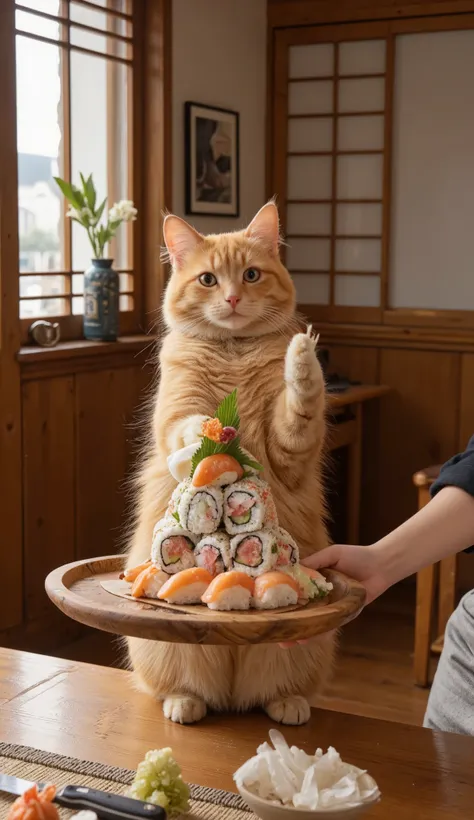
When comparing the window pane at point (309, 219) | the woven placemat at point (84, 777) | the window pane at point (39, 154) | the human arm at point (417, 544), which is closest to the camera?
the woven placemat at point (84, 777)

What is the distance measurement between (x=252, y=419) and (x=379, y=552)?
0.90 feet

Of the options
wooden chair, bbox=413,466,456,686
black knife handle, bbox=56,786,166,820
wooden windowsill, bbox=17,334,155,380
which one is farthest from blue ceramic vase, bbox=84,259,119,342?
black knife handle, bbox=56,786,166,820

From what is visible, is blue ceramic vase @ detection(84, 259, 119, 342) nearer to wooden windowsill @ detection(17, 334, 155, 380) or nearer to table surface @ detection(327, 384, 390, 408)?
wooden windowsill @ detection(17, 334, 155, 380)

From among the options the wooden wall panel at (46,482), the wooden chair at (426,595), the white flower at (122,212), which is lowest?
the wooden chair at (426,595)

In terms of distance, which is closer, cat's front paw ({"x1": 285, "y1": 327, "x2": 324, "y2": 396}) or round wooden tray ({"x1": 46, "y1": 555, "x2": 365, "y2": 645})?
round wooden tray ({"x1": 46, "y1": 555, "x2": 365, "y2": 645})

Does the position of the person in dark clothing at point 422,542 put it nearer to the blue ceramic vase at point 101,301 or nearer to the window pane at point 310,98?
the blue ceramic vase at point 101,301

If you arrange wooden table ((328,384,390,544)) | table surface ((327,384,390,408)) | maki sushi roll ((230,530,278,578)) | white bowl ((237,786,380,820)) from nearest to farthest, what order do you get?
white bowl ((237,786,380,820)), maki sushi roll ((230,530,278,578)), table surface ((327,384,390,408)), wooden table ((328,384,390,544))

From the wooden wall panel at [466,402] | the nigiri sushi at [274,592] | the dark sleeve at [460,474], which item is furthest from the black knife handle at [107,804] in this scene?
the wooden wall panel at [466,402]

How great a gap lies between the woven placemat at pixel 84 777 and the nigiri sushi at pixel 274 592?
0.22 metres

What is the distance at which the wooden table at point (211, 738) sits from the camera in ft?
3.76

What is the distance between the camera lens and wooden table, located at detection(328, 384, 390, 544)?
154 inches

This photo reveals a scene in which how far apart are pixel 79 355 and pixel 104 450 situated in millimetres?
395

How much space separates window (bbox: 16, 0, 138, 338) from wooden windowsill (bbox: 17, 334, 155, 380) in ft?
0.43

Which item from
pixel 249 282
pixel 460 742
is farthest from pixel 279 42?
pixel 460 742
